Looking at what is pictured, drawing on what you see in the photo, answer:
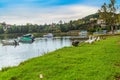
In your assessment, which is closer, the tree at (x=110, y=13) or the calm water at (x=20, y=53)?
the calm water at (x=20, y=53)

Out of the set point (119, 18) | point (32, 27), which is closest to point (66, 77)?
Result: point (119, 18)

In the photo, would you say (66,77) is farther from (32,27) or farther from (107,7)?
(32,27)

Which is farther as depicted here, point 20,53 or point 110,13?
point 110,13

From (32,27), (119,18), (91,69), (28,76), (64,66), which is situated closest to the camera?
(28,76)

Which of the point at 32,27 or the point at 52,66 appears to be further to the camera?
the point at 32,27

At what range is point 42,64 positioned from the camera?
15180mm

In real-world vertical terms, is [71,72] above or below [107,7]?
below

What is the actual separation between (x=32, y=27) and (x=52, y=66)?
573ft

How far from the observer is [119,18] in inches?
2709

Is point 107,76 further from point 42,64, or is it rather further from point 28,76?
point 42,64

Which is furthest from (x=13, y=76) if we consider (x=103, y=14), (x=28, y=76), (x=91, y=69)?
(x=103, y=14)

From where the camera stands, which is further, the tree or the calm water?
the tree

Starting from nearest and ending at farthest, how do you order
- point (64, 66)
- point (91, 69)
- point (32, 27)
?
1. point (91, 69)
2. point (64, 66)
3. point (32, 27)

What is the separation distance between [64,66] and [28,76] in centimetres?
242
